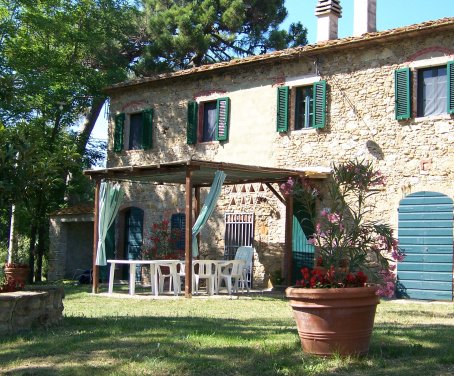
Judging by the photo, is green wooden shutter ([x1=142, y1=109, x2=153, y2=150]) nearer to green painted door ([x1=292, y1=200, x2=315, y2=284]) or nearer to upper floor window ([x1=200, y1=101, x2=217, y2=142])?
upper floor window ([x1=200, y1=101, x2=217, y2=142])

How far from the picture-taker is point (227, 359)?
5.74 meters

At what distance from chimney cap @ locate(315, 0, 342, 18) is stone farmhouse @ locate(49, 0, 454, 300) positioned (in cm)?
3

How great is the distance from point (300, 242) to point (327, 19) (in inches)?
211

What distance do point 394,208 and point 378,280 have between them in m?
7.07

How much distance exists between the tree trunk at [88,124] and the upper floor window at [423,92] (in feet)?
34.9

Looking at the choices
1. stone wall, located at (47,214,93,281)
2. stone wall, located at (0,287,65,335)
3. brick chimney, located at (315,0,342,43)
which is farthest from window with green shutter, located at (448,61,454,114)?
stone wall, located at (47,214,93,281)

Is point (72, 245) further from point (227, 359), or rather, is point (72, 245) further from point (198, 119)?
point (227, 359)

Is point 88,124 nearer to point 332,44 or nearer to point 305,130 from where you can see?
point 305,130

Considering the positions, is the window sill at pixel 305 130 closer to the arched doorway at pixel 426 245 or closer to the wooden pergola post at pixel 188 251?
the arched doorway at pixel 426 245

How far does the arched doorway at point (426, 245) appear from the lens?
40.1ft

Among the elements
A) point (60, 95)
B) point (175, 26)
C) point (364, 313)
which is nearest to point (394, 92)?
point (364, 313)

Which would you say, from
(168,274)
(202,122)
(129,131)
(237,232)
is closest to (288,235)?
(237,232)

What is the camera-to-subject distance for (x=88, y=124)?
22.5m

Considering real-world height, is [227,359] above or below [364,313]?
below
